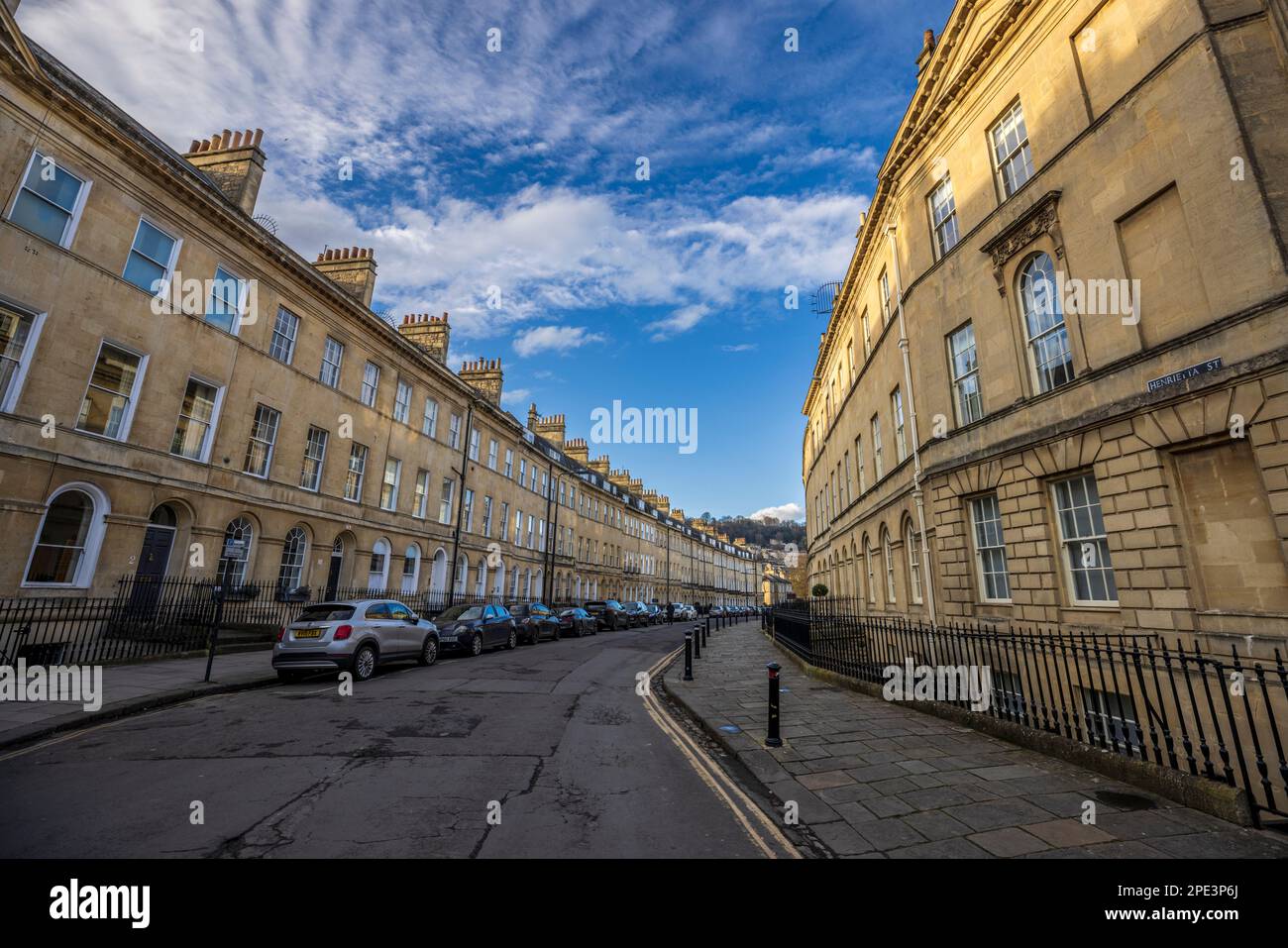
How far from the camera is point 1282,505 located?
21.1 feet

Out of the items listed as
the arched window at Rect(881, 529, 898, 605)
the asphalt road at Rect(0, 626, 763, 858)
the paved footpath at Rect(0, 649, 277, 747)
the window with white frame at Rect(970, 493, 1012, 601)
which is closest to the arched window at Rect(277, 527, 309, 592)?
the paved footpath at Rect(0, 649, 277, 747)

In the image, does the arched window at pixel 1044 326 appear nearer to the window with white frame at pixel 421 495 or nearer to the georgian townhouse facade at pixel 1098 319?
the georgian townhouse facade at pixel 1098 319

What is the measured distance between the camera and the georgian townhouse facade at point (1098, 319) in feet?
23.0

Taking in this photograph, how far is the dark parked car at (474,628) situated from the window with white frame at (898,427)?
13452 mm

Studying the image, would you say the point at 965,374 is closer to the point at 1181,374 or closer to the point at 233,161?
the point at 1181,374

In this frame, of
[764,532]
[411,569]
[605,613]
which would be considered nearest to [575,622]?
[605,613]

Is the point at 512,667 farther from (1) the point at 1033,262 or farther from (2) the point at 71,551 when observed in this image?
(1) the point at 1033,262

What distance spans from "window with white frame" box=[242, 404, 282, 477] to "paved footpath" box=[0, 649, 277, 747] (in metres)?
6.45

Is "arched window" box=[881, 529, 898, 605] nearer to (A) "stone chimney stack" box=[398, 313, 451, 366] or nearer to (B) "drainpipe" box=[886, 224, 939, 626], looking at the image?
(B) "drainpipe" box=[886, 224, 939, 626]

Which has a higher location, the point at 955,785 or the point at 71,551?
the point at 71,551

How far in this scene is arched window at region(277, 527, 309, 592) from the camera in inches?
710

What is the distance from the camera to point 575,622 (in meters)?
26.1
